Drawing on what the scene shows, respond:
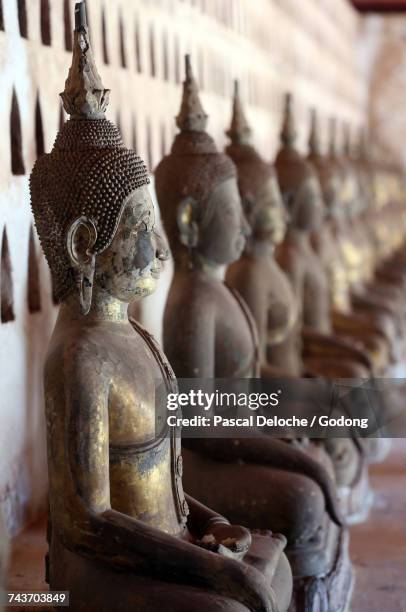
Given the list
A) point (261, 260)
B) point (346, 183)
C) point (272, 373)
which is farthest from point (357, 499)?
point (346, 183)

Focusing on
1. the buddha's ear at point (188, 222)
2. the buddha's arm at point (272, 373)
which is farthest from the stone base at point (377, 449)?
the buddha's ear at point (188, 222)

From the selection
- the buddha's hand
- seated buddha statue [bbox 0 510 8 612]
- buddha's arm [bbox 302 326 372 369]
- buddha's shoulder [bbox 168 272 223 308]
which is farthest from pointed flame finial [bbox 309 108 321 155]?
seated buddha statue [bbox 0 510 8 612]

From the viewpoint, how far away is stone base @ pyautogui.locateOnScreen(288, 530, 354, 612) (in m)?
3.05

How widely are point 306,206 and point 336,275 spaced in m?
1.01

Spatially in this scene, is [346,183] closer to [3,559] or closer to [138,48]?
[138,48]

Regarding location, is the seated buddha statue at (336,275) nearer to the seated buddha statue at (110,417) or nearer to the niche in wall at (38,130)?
the niche in wall at (38,130)

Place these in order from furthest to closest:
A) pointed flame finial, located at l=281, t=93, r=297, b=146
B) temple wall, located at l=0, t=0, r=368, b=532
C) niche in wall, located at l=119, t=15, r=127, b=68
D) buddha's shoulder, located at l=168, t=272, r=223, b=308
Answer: pointed flame finial, located at l=281, t=93, r=297, b=146, niche in wall, located at l=119, t=15, r=127, b=68, buddha's shoulder, located at l=168, t=272, r=223, b=308, temple wall, located at l=0, t=0, r=368, b=532

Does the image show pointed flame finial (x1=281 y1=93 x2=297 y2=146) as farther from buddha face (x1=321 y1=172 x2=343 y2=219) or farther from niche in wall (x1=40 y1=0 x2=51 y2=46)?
niche in wall (x1=40 y1=0 x2=51 y2=46)

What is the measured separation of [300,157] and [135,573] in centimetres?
302

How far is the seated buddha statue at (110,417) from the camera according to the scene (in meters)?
2.30

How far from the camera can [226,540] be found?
2496 mm

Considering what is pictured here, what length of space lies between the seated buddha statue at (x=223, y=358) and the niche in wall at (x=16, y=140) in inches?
18.3

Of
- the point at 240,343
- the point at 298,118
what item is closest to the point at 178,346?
the point at 240,343

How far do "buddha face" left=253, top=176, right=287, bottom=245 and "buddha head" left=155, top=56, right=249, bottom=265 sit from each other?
612mm
